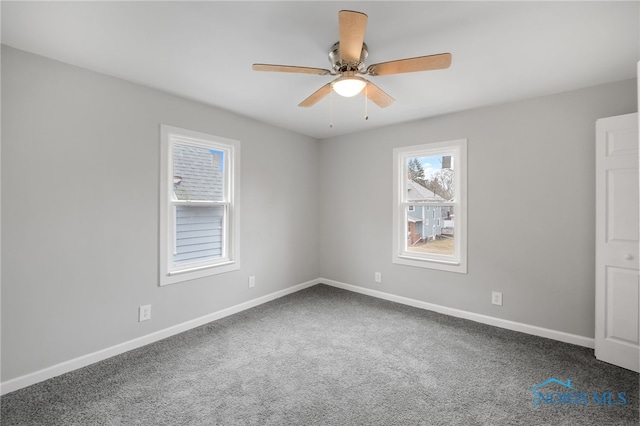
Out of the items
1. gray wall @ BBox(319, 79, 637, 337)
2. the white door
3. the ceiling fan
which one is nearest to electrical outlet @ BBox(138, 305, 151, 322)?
the ceiling fan

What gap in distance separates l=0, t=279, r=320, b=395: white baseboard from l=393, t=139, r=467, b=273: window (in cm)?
212

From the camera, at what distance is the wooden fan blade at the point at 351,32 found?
135 cm

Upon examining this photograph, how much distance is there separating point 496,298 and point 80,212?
4047mm

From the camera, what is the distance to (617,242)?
2322mm

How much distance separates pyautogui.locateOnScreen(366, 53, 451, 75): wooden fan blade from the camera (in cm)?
163

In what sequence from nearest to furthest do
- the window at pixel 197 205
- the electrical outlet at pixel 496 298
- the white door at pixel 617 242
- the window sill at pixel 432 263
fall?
1. the white door at pixel 617 242
2. the window at pixel 197 205
3. the electrical outlet at pixel 496 298
4. the window sill at pixel 432 263

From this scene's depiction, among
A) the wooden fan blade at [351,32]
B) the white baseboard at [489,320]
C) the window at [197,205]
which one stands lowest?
the white baseboard at [489,320]

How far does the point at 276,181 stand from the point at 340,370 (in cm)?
254

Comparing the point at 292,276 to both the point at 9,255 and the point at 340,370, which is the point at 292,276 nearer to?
the point at 340,370

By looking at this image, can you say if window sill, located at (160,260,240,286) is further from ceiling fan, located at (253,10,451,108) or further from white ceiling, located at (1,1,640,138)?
ceiling fan, located at (253,10,451,108)

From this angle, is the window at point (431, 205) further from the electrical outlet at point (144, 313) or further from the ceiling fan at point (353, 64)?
the electrical outlet at point (144, 313)

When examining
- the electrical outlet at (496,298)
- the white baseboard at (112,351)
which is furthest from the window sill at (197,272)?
the electrical outlet at (496,298)

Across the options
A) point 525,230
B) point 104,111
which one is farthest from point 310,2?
point 525,230

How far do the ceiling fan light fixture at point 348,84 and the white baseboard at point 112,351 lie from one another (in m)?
2.72
